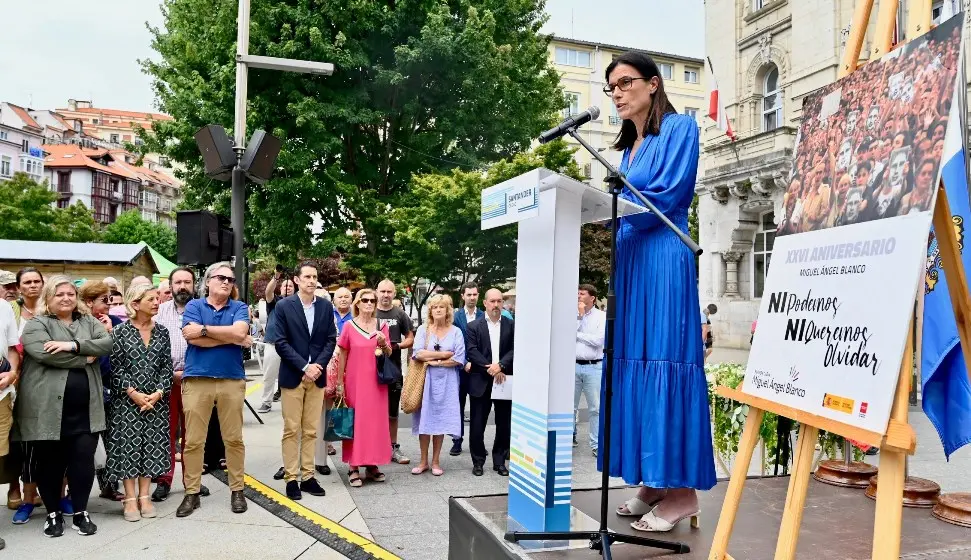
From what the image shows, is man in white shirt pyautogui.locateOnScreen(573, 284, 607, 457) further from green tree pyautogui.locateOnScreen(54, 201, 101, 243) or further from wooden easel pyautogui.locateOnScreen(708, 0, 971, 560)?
green tree pyautogui.locateOnScreen(54, 201, 101, 243)

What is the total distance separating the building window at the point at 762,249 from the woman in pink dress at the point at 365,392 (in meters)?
18.6

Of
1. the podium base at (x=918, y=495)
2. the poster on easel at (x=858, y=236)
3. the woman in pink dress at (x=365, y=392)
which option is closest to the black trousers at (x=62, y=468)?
the woman in pink dress at (x=365, y=392)

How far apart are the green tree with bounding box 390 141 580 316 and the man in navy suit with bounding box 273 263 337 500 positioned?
9.35m

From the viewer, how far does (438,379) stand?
761cm

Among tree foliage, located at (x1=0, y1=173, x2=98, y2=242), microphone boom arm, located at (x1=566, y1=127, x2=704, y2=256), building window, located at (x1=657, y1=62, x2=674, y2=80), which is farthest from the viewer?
building window, located at (x1=657, y1=62, x2=674, y2=80)

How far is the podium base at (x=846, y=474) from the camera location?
4.61 meters

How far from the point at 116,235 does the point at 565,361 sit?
65876 mm

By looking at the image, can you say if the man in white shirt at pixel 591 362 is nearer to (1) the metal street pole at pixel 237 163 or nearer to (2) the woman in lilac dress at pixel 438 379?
(2) the woman in lilac dress at pixel 438 379

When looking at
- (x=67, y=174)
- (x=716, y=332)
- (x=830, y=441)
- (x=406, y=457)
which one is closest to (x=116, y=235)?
(x=67, y=174)

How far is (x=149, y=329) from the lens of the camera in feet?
19.5

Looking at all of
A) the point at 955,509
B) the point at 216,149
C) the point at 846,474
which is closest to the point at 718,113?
the point at 216,149

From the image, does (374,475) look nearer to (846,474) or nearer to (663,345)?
(846,474)

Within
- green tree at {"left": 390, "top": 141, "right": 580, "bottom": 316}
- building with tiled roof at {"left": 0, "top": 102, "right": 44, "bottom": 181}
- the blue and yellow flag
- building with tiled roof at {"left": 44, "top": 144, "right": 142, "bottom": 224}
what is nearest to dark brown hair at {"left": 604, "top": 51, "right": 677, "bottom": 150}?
the blue and yellow flag

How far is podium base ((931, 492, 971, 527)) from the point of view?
3.73 meters
